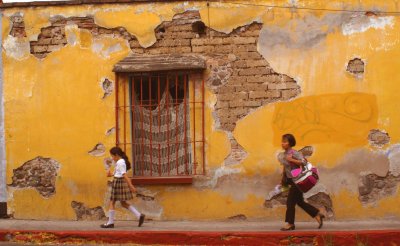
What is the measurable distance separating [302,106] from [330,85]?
51 centimetres

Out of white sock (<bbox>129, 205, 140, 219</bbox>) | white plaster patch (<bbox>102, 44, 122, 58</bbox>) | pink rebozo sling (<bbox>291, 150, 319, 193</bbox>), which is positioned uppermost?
white plaster patch (<bbox>102, 44, 122, 58</bbox>)

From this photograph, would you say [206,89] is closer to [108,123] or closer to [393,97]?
[108,123]

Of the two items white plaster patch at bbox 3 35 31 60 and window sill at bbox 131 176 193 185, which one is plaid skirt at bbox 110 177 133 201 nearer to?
window sill at bbox 131 176 193 185

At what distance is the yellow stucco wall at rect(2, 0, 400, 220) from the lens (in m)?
9.09

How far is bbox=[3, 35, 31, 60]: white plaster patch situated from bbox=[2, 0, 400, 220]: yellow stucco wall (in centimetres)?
2

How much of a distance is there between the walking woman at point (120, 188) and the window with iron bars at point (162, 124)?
745 mm

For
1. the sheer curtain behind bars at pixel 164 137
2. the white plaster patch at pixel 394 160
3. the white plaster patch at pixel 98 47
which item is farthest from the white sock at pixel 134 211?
the white plaster patch at pixel 394 160

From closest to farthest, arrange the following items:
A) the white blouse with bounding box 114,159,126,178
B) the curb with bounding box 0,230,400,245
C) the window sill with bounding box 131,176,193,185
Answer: the curb with bounding box 0,230,400,245, the white blouse with bounding box 114,159,126,178, the window sill with bounding box 131,176,193,185

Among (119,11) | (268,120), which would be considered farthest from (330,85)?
(119,11)

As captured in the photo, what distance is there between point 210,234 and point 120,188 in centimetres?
150

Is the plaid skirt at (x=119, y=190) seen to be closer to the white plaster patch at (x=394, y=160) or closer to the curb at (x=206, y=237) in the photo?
the curb at (x=206, y=237)

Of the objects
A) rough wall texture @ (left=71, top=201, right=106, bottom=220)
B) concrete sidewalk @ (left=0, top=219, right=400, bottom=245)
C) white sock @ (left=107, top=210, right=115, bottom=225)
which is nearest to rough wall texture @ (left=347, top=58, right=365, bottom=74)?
concrete sidewalk @ (left=0, top=219, right=400, bottom=245)

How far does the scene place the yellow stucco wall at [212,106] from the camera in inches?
358

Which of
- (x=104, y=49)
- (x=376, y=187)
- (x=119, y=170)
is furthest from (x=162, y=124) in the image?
(x=376, y=187)
